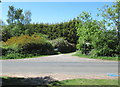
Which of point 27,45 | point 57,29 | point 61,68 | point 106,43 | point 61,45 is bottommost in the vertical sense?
point 61,68

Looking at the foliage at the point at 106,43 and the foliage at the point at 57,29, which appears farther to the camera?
the foliage at the point at 57,29

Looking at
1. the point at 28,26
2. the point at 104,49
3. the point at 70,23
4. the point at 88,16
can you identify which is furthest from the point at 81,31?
the point at 28,26

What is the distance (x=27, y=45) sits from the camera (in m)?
23.8

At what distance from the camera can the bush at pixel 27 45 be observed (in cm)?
2277

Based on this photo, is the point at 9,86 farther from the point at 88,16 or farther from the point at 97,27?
the point at 88,16

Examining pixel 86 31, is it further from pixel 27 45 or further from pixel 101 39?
pixel 27 45

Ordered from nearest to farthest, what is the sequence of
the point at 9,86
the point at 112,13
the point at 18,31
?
the point at 9,86 → the point at 112,13 → the point at 18,31

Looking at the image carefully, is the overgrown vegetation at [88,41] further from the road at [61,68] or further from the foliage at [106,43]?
the road at [61,68]

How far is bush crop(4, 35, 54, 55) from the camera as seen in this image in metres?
22.8

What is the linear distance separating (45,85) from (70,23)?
35.8 m

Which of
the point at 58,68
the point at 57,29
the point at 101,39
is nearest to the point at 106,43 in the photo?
the point at 101,39

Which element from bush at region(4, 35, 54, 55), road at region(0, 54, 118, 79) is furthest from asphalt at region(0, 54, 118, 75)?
bush at region(4, 35, 54, 55)

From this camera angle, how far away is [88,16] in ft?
78.1

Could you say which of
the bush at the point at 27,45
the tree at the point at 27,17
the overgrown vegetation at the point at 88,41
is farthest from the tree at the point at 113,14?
the tree at the point at 27,17
